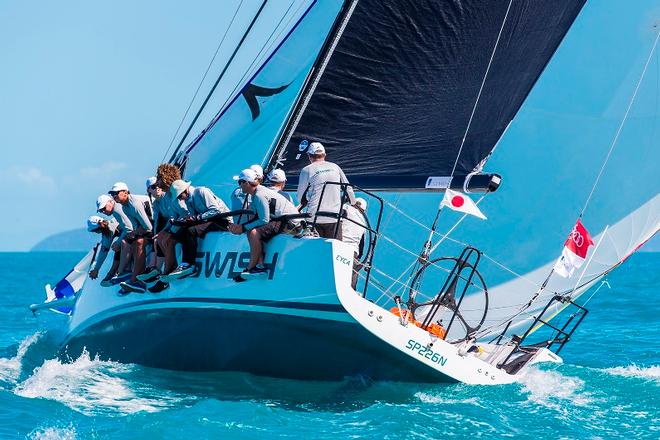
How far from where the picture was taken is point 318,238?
9086mm

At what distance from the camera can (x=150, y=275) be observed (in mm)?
10578

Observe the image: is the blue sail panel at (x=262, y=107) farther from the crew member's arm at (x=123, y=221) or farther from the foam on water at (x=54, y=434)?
the foam on water at (x=54, y=434)

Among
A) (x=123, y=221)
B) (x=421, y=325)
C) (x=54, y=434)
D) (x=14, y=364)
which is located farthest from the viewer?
(x=14, y=364)

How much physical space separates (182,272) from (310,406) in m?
1.90

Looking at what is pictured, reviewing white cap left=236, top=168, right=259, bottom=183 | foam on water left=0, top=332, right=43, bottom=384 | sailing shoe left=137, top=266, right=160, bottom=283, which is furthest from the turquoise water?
white cap left=236, top=168, right=259, bottom=183

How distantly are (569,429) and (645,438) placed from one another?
2.02 ft

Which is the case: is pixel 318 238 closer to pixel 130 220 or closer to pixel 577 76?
pixel 130 220

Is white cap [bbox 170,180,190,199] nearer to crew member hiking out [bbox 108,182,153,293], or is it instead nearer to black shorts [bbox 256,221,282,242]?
crew member hiking out [bbox 108,182,153,293]

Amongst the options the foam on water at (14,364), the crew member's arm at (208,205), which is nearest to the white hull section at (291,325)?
the crew member's arm at (208,205)

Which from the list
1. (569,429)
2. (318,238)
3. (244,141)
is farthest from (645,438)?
(244,141)

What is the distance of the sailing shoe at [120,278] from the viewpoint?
447 inches

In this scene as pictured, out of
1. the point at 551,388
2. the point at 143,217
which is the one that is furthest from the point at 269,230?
the point at 551,388

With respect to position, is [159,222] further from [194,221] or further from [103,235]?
[103,235]

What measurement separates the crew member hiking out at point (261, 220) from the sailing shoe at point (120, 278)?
2.12 m
